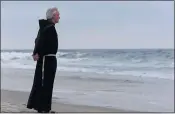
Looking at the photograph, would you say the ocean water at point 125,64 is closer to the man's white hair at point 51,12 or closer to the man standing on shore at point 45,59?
the man standing on shore at point 45,59

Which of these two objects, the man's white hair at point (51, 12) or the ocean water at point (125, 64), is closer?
the man's white hair at point (51, 12)

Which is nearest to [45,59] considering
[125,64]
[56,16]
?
[56,16]

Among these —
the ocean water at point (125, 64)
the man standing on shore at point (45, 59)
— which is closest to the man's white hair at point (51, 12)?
the man standing on shore at point (45, 59)

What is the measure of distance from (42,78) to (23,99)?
20.1 ft

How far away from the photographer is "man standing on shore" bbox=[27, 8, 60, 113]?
163 inches

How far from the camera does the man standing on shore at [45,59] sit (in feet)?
13.6

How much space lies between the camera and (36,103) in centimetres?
437

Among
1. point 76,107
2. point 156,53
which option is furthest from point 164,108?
point 156,53

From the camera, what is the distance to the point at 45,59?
13.8ft

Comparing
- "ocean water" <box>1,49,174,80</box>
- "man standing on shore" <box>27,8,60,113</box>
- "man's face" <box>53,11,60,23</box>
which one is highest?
"man's face" <box>53,11,60,23</box>

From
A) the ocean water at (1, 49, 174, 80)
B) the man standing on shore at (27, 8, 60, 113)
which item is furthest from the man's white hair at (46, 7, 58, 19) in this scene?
the ocean water at (1, 49, 174, 80)

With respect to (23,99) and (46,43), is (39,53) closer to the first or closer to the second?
(46,43)

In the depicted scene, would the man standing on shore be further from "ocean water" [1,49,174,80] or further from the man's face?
"ocean water" [1,49,174,80]

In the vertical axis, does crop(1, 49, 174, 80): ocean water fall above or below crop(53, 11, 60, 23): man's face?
below
